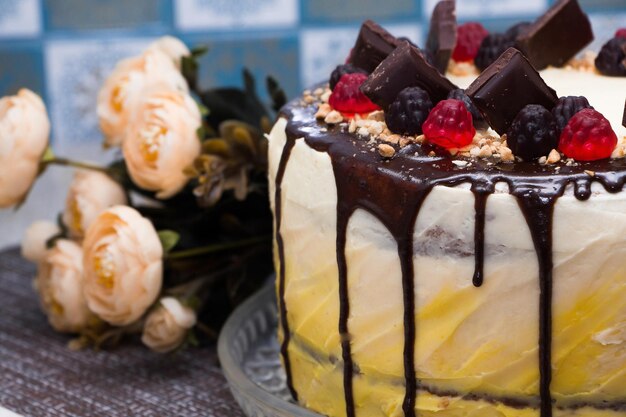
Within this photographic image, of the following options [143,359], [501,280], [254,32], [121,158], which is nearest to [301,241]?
[501,280]

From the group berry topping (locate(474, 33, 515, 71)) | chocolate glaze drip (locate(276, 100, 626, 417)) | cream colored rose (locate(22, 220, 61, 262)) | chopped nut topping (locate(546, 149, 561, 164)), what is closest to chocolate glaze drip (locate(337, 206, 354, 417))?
chocolate glaze drip (locate(276, 100, 626, 417))

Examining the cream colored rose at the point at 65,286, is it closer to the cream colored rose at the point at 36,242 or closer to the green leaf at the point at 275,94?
the cream colored rose at the point at 36,242

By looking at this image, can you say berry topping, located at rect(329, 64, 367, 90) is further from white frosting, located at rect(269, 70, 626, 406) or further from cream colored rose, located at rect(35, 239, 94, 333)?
cream colored rose, located at rect(35, 239, 94, 333)

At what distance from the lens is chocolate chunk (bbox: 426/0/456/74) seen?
5.29 ft

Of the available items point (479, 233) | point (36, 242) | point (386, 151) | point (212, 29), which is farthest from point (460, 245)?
point (212, 29)

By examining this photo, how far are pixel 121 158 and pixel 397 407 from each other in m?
0.85

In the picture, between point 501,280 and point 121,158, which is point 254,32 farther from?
point 501,280

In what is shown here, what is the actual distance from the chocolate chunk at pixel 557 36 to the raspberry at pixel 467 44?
4.8 inches

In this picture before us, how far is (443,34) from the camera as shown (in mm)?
1635

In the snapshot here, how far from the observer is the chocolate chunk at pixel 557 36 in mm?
1613

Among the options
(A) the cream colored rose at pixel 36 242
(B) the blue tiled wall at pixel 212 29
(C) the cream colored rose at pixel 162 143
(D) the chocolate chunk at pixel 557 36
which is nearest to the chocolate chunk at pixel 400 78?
(D) the chocolate chunk at pixel 557 36

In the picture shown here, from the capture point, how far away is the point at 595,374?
1185 millimetres

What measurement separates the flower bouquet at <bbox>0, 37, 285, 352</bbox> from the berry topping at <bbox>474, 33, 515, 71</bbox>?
15.3 inches

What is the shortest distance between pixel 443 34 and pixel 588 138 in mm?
532
